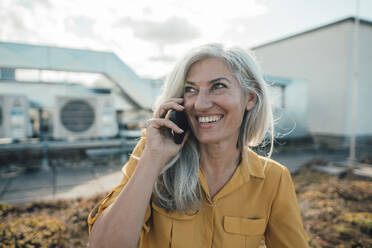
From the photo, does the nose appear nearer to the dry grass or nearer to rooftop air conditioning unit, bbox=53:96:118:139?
the dry grass

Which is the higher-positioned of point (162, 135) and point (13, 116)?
point (13, 116)

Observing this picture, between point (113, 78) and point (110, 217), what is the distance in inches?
266

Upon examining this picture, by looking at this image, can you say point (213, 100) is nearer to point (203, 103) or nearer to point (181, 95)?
point (203, 103)

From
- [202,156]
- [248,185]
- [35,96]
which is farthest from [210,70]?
[35,96]

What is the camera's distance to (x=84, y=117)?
6312mm

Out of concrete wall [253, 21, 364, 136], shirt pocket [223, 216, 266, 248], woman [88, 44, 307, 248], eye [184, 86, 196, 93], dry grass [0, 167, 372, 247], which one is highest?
concrete wall [253, 21, 364, 136]

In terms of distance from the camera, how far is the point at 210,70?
1502 mm

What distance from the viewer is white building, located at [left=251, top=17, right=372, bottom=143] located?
10250 millimetres

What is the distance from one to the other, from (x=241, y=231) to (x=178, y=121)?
2.66 ft

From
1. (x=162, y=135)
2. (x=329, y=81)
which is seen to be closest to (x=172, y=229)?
(x=162, y=135)

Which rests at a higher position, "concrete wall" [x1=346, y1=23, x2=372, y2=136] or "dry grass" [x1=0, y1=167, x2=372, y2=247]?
"concrete wall" [x1=346, y1=23, x2=372, y2=136]

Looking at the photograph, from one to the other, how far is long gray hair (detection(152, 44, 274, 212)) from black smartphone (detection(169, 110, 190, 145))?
0.52 ft

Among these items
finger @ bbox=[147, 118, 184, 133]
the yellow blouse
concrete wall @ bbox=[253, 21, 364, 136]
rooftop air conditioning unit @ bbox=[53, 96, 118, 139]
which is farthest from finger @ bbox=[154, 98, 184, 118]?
concrete wall @ bbox=[253, 21, 364, 136]

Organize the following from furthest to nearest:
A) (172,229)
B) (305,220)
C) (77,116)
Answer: (77,116), (305,220), (172,229)
